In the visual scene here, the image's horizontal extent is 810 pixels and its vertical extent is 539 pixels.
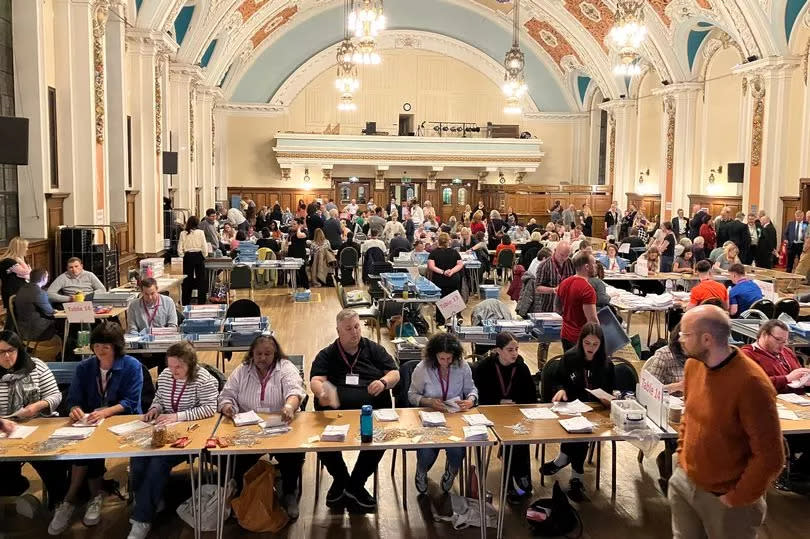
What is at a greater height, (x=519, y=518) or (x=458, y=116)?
(x=458, y=116)

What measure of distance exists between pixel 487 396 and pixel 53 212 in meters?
7.24

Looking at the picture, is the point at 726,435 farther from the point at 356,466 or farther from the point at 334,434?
the point at 356,466

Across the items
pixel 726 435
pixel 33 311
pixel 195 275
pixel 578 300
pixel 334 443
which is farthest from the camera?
pixel 195 275

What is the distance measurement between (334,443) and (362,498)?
2.92 ft

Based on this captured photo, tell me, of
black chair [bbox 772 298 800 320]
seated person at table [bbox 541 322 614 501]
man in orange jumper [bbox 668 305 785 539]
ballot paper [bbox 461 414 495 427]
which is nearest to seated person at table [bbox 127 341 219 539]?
ballot paper [bbox 461 414 495 427]

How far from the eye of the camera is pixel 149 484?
4492mm

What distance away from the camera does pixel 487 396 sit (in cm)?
533

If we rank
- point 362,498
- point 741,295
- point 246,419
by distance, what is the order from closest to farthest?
1. point 246,419
2. point 362,498
3. point 741,295

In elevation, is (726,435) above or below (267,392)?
above

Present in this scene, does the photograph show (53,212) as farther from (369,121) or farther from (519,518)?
(369,121)

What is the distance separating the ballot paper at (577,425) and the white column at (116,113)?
10037mm

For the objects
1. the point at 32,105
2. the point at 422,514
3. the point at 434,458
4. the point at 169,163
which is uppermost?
the point at 32,105

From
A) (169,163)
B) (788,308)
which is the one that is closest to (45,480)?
(788,308)

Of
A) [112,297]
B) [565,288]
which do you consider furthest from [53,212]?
[565,288]
